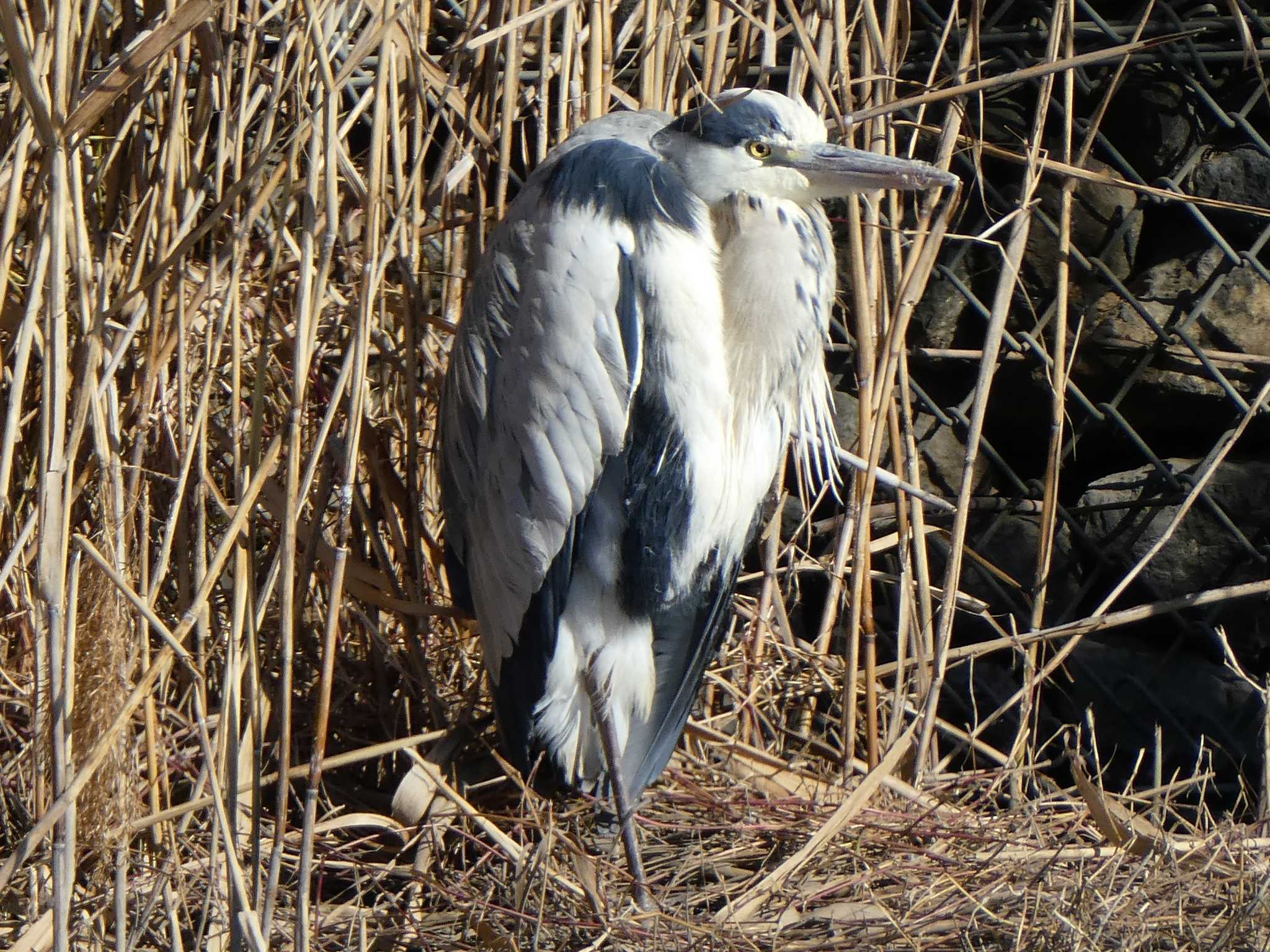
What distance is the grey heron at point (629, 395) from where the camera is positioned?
1.23 meters

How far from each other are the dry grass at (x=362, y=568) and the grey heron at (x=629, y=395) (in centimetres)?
11

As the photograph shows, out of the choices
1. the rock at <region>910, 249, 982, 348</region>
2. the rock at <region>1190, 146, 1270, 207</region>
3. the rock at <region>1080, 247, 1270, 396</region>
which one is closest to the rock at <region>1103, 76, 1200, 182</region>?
the rock at <region>1190, 146, 1270, 207</region>

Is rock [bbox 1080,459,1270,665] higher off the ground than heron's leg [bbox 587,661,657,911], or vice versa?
rock [bbox 1080,459,1270,665]

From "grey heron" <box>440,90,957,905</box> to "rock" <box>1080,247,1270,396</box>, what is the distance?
27.1 inches

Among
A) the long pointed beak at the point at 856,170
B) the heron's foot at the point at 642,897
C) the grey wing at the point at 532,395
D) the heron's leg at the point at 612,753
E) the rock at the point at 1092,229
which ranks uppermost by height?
the long pointed beak at the point at 856,170

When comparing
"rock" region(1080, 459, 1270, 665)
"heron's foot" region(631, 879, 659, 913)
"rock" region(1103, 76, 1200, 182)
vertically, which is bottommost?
"heron's foot" region(631, 879, 659, 913)

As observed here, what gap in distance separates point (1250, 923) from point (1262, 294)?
1.03 m

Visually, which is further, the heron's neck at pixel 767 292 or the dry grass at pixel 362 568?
the heron's neck at pixel 767 292

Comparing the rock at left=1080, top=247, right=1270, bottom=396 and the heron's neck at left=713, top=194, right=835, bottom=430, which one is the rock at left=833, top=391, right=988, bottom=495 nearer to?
the rock at left=1080, top=247, right=1270, bottom=396

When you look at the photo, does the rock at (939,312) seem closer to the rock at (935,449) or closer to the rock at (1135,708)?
the rock at (935,449)

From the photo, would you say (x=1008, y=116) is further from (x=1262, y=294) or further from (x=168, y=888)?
(x=168, y=888)

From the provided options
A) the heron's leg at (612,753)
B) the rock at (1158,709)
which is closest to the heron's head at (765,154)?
the heron's leg at (612,753)

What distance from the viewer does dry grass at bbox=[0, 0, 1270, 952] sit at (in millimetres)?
1089

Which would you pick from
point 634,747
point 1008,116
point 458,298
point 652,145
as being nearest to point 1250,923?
point 634,747
